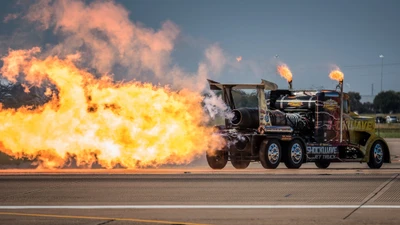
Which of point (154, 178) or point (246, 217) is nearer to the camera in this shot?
point (246, 217)

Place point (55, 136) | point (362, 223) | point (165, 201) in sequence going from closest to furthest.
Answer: point (362, 223) < point (165, 201) < point (55, 136)

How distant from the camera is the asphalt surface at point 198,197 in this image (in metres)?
13.0

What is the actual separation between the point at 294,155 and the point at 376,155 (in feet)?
12.6

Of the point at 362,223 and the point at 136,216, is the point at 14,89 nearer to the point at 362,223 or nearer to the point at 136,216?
the point at 136,216

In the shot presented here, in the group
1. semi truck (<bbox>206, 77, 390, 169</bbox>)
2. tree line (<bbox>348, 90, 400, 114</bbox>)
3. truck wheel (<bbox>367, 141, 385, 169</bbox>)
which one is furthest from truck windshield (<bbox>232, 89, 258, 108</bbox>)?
tree line (<bbox>348, 90, 400, 114</bbox>)

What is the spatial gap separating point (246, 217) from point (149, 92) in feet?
40.3

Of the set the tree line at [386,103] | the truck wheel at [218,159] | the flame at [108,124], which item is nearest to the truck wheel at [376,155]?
the truck wheel at [218,159]

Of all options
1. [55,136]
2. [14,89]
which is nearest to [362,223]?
[55,136]

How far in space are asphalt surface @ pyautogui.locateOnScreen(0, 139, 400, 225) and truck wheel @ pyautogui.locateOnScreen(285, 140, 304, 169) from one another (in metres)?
1.80

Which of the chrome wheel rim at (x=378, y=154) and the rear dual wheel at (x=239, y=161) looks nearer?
the rear dual wheel at (x=239, y=161)

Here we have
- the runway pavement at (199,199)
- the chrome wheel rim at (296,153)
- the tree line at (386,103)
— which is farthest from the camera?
the tree line at (386,103)

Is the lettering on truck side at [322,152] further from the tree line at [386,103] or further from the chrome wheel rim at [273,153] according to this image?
the tree line at [386,103]

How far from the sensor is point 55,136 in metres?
24.5

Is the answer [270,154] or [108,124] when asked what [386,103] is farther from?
[108,124]
